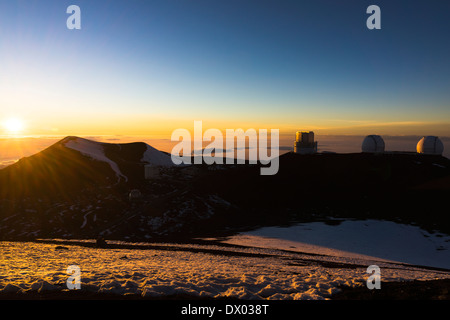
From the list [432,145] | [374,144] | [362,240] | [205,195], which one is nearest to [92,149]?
[205,195]

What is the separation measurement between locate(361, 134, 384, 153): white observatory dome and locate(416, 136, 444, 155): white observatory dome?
35.6 ft

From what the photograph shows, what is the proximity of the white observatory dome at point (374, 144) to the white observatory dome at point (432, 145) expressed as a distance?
10848 mm

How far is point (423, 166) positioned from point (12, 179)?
107 m

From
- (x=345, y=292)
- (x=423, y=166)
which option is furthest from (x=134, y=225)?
(x=423, y=166)

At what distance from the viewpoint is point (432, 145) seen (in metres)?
72.9

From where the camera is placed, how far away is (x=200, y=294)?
33.6 ft

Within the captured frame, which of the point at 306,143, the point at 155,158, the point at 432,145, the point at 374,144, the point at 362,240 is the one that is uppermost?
the point at 306,143

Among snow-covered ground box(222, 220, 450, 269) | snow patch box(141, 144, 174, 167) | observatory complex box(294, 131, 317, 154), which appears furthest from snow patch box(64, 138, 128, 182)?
observatory complex box(294, 131, 317, 154)

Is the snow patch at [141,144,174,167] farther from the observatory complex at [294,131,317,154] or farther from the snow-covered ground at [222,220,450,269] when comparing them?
the snow-covered ground at [222,220,450,269]

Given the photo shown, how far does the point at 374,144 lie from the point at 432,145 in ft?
49.3

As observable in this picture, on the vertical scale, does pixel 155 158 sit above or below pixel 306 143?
below

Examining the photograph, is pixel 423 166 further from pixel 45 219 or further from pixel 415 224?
pixel 45 219

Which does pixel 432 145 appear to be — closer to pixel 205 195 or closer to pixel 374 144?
pixel 374 144

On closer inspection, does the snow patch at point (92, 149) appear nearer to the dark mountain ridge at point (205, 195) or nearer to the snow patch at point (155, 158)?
the dark mountain ridge at point (205, 195)
